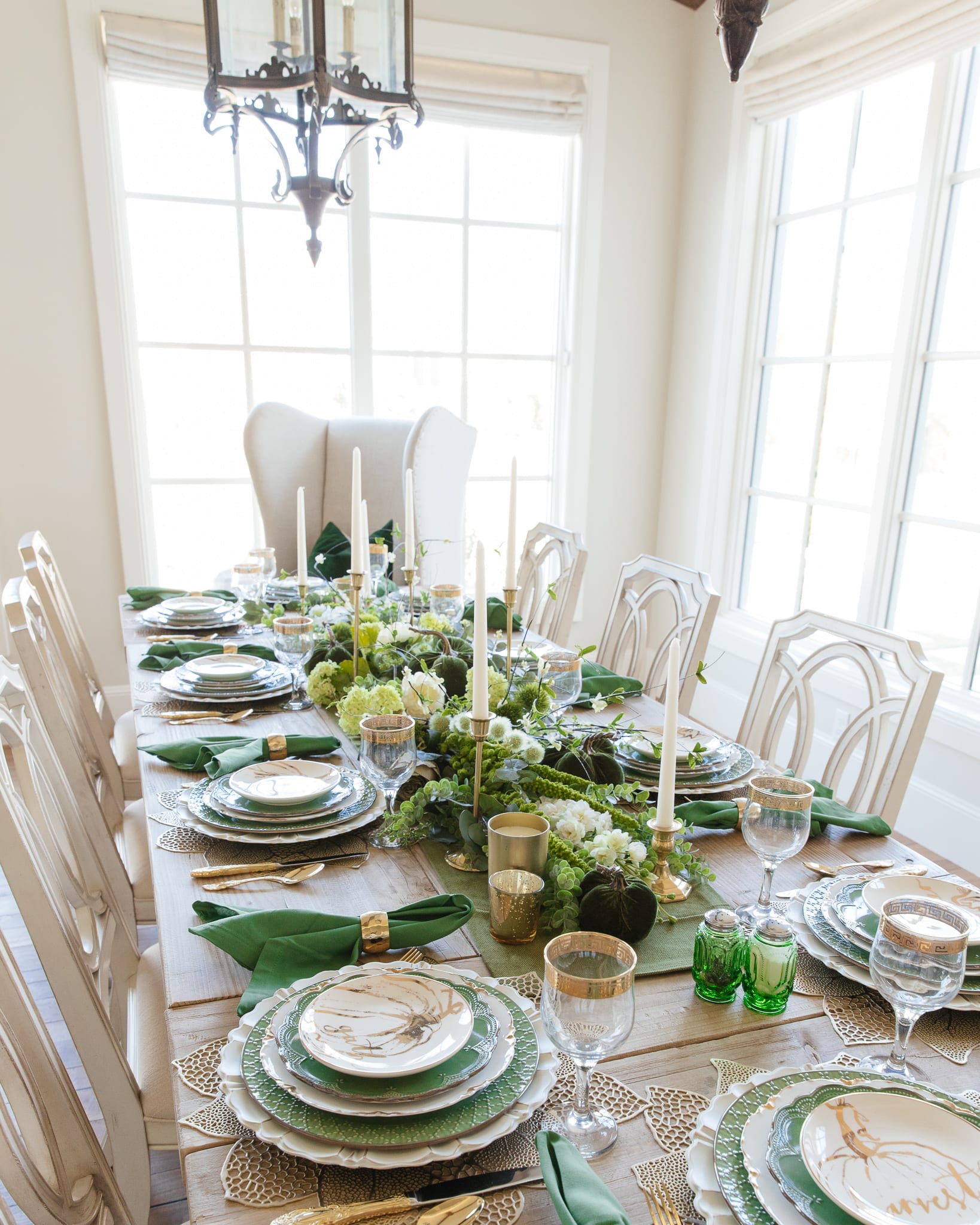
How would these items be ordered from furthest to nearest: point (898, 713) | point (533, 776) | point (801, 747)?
point (801, 747) → point (898, 713) → point (533, 776)

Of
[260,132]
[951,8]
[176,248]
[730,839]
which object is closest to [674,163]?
[951,8]

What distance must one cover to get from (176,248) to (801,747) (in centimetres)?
292

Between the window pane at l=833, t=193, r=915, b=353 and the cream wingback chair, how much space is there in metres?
1.38

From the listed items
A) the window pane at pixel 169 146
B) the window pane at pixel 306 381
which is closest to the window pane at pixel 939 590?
the window pane at pixel 306 381

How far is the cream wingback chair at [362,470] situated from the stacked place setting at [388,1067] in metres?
2.32

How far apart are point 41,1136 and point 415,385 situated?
3199 mm

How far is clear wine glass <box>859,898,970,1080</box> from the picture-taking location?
676 mm

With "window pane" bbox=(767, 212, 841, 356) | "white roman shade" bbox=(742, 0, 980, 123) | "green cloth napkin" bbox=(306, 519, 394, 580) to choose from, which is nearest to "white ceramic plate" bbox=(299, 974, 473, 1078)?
"green cloth napkin" bbox=(306, 519, 394, 580)

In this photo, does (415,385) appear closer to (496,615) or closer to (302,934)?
(496,615)

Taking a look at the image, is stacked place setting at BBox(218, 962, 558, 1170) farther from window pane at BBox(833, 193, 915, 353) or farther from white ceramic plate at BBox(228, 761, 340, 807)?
window pane at BBox(833, 193, 915, 353)

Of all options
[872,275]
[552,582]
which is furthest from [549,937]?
[872,275]

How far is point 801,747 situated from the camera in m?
1.64

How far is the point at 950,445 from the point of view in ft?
8.91

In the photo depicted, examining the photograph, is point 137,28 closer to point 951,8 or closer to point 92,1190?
point 951,8
